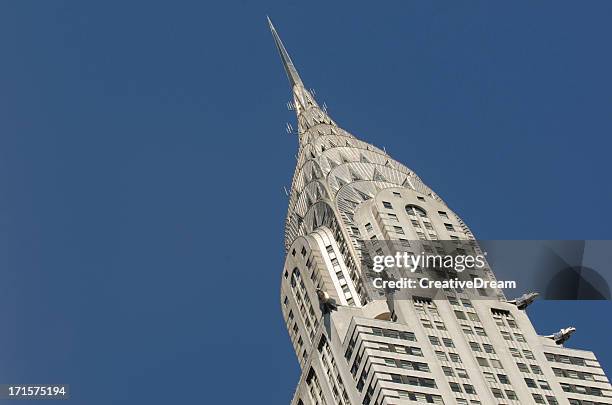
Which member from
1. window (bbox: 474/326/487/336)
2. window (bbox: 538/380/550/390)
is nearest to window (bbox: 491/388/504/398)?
window (bbox: 538/380/550/390)

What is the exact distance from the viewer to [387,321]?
5561 inches

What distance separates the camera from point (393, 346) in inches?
5389

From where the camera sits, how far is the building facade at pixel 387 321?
443ft

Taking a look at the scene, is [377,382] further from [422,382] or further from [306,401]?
[306,401]

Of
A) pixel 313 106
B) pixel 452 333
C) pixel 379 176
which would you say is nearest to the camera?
pixel 452 333

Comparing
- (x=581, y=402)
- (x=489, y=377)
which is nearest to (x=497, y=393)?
(x=489, y=377)

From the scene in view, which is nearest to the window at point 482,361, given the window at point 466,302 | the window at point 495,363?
the window at point 495,363

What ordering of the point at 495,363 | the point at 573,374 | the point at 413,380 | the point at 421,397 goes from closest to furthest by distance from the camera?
1. the point at 421,397
2. the point at 413,380
3. the point at 495,363
4. the point at 573,374

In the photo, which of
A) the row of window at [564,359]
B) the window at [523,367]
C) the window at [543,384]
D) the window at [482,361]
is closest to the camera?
the window at [543,384]

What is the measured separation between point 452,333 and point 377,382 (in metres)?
12.5

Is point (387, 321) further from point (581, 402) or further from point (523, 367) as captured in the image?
point (581, 402)

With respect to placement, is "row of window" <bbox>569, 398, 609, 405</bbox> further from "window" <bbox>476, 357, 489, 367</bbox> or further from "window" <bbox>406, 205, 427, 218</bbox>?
"window" <bbox>406, 205, 427, 218</bbox>

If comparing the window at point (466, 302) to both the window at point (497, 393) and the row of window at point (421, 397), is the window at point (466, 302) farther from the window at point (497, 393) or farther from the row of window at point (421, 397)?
the row of window at point (421, 397)

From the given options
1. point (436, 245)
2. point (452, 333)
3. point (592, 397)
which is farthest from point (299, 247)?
point (592, 397)
